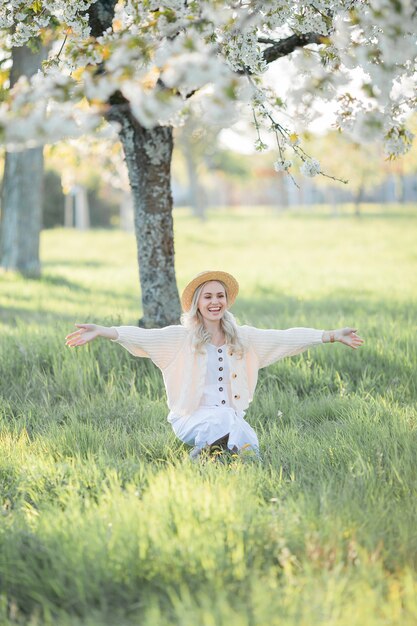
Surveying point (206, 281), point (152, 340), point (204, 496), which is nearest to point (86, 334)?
point (152, 340)

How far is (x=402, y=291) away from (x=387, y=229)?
55.6ft

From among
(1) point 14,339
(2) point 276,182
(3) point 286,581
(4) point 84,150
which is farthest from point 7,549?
(2) point 276,182

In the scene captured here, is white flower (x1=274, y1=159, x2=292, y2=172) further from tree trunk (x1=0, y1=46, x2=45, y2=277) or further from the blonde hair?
tree trunk (x1=0, y1=46, x2=45, y2=277)

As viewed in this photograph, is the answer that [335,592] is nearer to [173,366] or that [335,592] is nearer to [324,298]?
[173,366]

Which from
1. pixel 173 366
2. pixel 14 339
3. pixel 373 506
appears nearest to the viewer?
pixel 373 506

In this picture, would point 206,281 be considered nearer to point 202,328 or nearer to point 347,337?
point 202,328

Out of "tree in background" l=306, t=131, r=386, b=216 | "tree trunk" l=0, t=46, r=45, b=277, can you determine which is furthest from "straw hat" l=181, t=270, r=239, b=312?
"tree in background" l=306, t=131, r=386, b=216

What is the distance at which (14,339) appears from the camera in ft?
22.2

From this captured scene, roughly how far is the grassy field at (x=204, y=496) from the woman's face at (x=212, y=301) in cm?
77

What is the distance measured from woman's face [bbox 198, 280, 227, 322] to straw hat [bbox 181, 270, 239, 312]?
0.04m

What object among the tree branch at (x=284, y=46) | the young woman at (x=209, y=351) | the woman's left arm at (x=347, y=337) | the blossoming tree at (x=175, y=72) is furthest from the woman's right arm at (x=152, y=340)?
the tree branch at (x=284, y=46)

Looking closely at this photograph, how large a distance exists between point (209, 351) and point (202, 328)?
15cm

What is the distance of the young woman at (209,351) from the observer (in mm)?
4488

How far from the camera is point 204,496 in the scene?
10.5 feet
